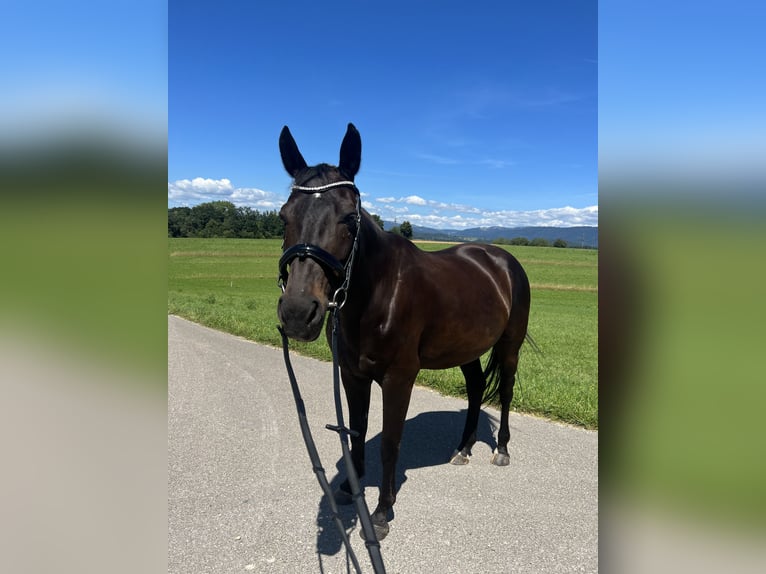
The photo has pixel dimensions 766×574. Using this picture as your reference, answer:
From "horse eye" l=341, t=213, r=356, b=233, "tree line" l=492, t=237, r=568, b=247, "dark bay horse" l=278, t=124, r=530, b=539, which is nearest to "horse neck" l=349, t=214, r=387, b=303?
"dark bay horse" l=278, t=124, r=530, b=539

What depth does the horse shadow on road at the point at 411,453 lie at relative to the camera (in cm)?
319

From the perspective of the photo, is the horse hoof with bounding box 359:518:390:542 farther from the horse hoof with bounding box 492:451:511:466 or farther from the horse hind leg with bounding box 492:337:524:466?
the horse hind leg with bounding box 492:337:524:466

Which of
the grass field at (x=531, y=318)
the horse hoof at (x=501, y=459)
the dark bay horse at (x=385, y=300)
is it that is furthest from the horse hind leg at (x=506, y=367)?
the grass field at (x=531, y=318)

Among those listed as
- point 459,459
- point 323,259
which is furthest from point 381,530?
point 323,259

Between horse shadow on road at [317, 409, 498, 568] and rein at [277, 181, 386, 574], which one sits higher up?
rein at [277, 181, 386, 574]

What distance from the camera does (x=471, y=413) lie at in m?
4.50

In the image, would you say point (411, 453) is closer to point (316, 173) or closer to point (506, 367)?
point (506, 367)

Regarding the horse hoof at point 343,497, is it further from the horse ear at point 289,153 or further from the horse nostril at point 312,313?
the horse ear at point 289,153

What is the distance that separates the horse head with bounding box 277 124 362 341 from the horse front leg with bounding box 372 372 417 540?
115 centimetres

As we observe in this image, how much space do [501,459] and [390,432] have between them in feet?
5.51

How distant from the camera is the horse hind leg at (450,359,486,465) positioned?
4324 mm

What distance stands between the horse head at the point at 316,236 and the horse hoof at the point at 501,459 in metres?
2.91

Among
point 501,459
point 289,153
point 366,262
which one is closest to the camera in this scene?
point 289,153
